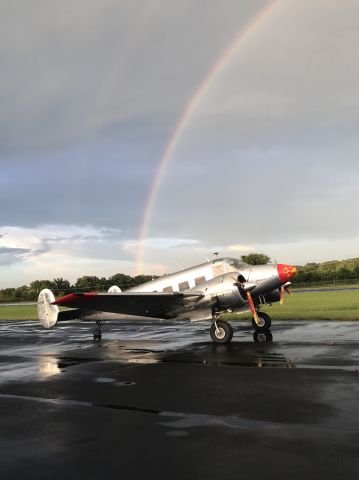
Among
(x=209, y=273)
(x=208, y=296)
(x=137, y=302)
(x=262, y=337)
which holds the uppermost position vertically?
(x=209, y=273)

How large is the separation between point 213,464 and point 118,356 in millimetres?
10617

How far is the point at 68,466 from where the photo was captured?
227 inches

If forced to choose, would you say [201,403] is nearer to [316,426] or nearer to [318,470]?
[316,426]

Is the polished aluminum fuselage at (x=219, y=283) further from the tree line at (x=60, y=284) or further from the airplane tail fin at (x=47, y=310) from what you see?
the tree line at (x=60, y=284)

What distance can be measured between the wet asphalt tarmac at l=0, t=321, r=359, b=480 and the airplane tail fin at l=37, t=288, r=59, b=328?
244 inches

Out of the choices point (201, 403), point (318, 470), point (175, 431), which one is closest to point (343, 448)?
point (318, 470)

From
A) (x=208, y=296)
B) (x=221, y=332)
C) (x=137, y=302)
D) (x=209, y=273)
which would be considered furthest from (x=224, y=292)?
(x=137, y=302)

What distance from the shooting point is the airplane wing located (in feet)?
56.5

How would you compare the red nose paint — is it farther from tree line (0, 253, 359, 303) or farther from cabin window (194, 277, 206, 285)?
tree line (0, 253, 359, 303)

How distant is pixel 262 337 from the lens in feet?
58.4

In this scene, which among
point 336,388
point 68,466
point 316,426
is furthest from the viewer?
point 336,388

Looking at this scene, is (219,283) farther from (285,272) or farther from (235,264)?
(285,272)

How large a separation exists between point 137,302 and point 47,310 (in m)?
6.83

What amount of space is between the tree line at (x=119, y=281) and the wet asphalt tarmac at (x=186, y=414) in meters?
62.3
